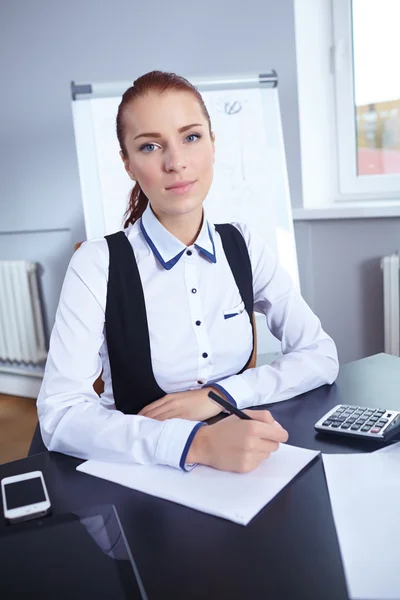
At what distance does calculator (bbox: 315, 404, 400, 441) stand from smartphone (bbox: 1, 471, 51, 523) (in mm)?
382

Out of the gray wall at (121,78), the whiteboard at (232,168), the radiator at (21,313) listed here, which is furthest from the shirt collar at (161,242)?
the radiator at (21,313)

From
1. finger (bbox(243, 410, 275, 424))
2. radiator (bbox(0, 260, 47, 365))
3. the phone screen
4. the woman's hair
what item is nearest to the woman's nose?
the woman's hair

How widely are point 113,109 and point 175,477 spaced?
1.60 m

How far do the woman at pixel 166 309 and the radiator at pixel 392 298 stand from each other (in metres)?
1.25

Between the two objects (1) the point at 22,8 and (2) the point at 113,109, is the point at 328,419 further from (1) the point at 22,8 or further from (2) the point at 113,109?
(1) the point at 22,8

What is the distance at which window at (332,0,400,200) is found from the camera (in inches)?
99.1

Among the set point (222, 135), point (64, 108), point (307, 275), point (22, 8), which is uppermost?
point (22, 8)

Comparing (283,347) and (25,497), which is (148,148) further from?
(25,497)

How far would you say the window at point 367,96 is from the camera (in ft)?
8.26

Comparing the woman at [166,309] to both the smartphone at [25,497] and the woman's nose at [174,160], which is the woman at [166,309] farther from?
the smartphone at [25,497]

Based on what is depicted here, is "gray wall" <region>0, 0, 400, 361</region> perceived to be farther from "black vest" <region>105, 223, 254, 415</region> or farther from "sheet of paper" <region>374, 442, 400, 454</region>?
"sheet of paper" <region>374, 442, 400, 454</region>

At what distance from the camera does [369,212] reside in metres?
2.45

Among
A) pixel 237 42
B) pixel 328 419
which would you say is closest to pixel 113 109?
pixel 237 42

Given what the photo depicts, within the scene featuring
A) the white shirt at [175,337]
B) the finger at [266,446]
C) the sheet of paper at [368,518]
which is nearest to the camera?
the sheet of paper at [368,518]
